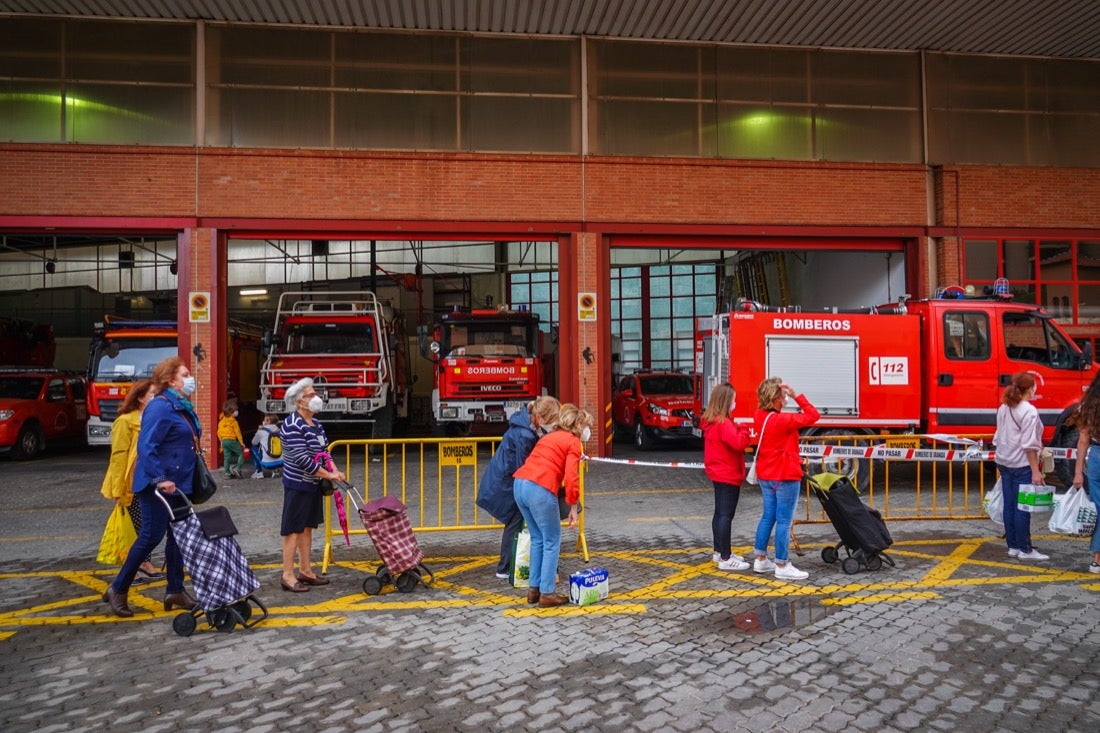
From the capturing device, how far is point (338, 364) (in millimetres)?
16266

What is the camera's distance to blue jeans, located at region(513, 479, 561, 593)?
570 centimetres

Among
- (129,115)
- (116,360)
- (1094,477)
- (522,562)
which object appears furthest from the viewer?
(116,360)

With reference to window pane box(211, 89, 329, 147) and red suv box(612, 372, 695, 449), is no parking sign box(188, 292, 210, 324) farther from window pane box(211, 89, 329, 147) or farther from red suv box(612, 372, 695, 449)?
red suv box(612, 372, 695, 449)

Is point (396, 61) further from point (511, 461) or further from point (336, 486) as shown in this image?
point (511, 461)

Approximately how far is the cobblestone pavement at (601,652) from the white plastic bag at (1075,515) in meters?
0.39

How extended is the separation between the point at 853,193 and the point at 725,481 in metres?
11.4

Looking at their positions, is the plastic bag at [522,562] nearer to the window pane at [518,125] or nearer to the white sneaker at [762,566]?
the white sneaker at [762,566]

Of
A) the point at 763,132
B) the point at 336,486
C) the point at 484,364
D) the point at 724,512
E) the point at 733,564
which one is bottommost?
the point at 733,564

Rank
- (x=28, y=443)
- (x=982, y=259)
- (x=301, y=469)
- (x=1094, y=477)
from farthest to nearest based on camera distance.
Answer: (x=28, y=443)
(x=982, y=259)
(x=1094, y=477)
(x=301, y=469)

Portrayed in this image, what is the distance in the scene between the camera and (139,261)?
1283 inches

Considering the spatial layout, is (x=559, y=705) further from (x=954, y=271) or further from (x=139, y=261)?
(x=139, y=261)

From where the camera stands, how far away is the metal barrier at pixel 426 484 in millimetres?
8008

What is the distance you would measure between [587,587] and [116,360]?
1404 centimetres

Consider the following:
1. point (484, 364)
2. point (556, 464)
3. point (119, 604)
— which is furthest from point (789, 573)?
point (484, 364)
